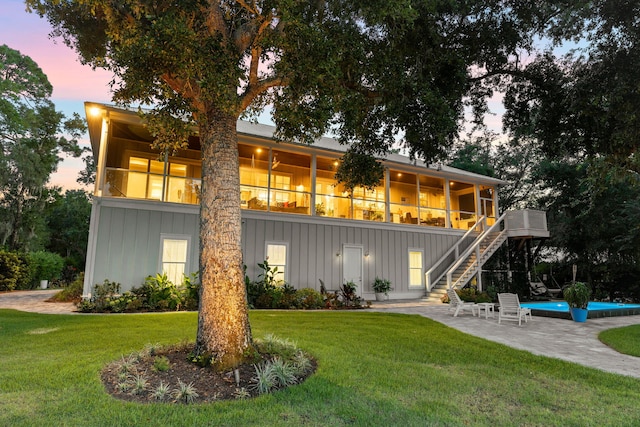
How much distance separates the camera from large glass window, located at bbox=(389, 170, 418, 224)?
1616cm

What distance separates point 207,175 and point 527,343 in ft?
21.6

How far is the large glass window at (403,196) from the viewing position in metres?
16.2

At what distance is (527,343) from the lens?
686 cm

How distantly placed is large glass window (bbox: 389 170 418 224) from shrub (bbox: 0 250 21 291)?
669 inches

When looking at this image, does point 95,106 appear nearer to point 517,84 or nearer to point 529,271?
point 517,84

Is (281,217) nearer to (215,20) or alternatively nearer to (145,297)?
(145,297)

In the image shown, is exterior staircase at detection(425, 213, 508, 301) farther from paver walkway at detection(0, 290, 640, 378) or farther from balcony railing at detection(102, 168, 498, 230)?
paver walkway at detection(0, 290, 640, 378)

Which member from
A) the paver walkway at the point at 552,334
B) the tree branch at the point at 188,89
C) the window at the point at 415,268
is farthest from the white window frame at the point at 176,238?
the window at the point at 415,268

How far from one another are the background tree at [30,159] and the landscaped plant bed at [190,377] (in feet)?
65.0

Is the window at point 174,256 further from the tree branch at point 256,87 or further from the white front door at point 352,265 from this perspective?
the tree branch at point 256,87

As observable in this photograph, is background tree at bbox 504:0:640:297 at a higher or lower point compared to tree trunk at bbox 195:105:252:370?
higher

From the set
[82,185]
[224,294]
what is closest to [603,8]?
[224,294]

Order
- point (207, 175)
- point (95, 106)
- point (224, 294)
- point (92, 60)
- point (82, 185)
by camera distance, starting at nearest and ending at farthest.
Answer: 1. point (224, 294)
2. point (207, 175)
3. point (92, 60)
4. point (95, 106)
5. point (82, 185)

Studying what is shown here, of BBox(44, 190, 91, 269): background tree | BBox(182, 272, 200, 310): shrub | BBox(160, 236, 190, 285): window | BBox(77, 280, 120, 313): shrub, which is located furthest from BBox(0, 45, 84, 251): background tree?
BBox(182, 272, 200, 310): shrub
